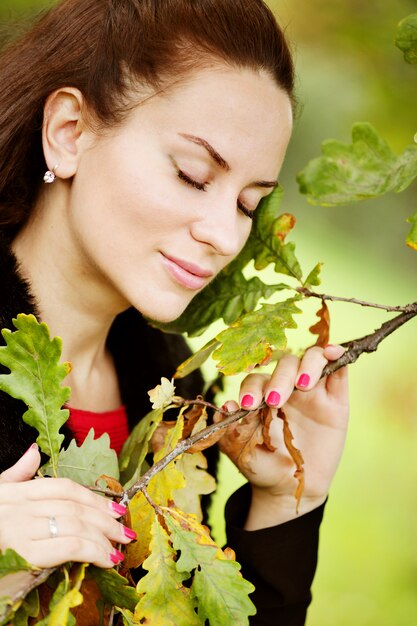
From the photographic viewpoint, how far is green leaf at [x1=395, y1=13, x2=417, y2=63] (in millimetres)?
1191

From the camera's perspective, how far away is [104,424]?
176cm

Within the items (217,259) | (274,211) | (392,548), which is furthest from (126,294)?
(392,548)

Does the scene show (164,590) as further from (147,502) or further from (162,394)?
(162,394)

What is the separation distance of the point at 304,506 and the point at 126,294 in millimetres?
573

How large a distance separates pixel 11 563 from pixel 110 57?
0.95m

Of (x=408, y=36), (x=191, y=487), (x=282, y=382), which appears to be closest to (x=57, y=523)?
(x=191, y=487)

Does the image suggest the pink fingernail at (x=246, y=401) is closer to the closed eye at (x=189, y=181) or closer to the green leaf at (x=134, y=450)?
the green leaf at (x=134, y=450)

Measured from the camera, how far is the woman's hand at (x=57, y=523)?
932 mm

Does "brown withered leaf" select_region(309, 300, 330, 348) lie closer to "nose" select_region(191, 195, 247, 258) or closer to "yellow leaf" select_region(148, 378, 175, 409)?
"nose" select_region(191, 195, 247, 258)

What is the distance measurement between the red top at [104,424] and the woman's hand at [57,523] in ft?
2.03

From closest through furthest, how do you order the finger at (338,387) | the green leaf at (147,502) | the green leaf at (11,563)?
the green leaf at (11,563) < the green leaf at (147,502) < the finger at (338,387)

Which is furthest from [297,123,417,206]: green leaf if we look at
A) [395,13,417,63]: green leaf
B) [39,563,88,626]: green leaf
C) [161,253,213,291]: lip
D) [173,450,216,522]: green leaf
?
[39,563,88,626]: green leaf

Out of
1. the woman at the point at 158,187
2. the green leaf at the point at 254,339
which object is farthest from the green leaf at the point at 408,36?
the green leaf at the point at 254,339

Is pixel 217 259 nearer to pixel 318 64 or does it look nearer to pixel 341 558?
pixel 341 558
